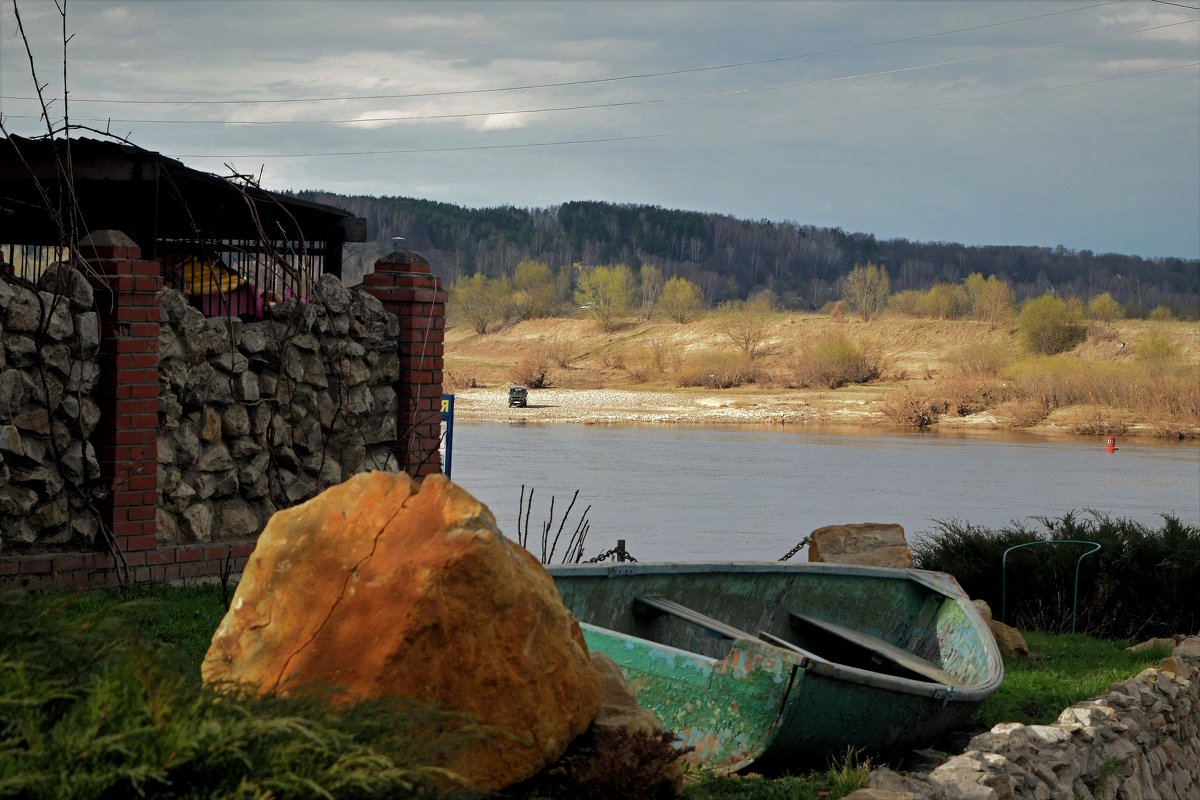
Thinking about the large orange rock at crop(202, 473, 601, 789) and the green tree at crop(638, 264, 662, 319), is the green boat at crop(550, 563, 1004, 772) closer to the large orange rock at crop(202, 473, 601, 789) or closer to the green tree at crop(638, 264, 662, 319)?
the large orange rock at crop(202, 473, 601, 789)

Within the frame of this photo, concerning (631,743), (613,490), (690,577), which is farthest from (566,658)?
(613,490)

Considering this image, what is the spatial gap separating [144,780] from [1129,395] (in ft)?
150

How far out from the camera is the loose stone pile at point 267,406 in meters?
8.60

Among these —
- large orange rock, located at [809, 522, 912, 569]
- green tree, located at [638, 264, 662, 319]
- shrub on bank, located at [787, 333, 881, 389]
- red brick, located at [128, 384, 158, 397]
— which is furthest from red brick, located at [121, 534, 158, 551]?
green tree, located at [638, 264, 662, 319]

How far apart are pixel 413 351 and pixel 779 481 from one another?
1914 cm

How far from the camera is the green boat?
5.64m

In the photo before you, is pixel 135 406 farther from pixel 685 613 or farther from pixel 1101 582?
pixel 1101 582

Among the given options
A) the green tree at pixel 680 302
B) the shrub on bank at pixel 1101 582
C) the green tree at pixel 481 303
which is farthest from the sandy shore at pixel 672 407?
the shrub on bank at pixel 1101 582

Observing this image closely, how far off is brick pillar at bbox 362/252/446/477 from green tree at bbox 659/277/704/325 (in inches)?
2528

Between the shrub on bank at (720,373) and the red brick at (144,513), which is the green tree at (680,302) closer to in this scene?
the shrub on bank at (720,373)

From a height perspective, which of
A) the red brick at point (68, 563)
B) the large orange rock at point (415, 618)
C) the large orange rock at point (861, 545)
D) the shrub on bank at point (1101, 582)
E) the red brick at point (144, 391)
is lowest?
the shrub on bank at point (1101, 582)

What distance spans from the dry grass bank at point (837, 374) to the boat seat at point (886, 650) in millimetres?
35773

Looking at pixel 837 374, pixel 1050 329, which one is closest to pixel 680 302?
pixel 1050 329

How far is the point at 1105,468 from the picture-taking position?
32.3 meters
